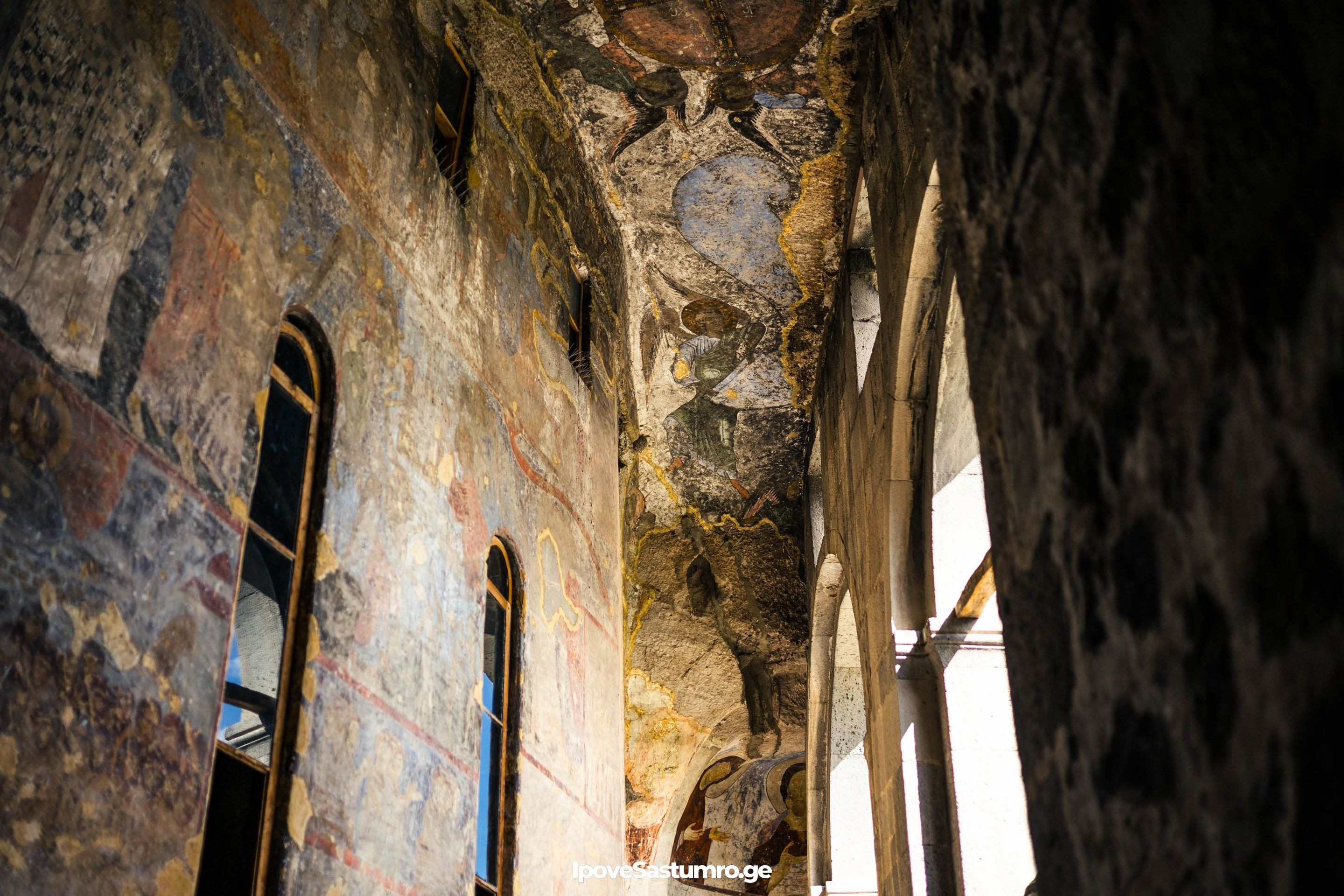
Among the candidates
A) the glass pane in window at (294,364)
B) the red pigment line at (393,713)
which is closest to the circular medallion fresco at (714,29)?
the glass pane in window at (294,364)

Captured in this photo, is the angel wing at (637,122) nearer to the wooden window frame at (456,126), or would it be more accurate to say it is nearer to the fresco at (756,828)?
the wooden window frame at (456,126)

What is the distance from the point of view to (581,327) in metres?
8.35

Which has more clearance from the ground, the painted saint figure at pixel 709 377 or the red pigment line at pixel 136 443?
the painted saint figure at pixel 709 377

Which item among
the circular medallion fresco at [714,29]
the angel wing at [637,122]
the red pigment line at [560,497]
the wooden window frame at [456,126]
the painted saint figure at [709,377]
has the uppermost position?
the angel wing at [637,122]

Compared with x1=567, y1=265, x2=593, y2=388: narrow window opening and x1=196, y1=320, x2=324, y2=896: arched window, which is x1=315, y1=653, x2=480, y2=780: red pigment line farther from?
x1=567, y1=265, x2=593, y2=388: narrow window opening

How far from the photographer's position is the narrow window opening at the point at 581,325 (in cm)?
808

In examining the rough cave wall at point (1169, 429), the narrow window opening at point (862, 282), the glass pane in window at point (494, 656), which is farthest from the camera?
the narrow window opening at point (862, 282)

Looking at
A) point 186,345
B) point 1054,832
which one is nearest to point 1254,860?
point 1054,832

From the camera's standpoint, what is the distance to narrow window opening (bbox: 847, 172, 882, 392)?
820 cm

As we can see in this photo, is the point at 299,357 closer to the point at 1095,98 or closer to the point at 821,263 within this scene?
the point at 1095,98

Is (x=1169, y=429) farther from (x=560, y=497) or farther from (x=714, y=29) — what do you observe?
(x=714, y=29)

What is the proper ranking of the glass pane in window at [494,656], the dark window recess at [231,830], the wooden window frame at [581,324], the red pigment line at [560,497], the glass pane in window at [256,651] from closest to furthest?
1. the dark window recess at [231,830]
2. the glass pane in window at [256,651]
3. the glass pane in window at [494,656]
4. the red pigment line at [560,497]
5. the wooden window frame at [581,324]

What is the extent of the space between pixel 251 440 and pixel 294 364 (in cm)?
63

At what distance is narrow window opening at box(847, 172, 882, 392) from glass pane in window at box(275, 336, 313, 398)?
457 cm
